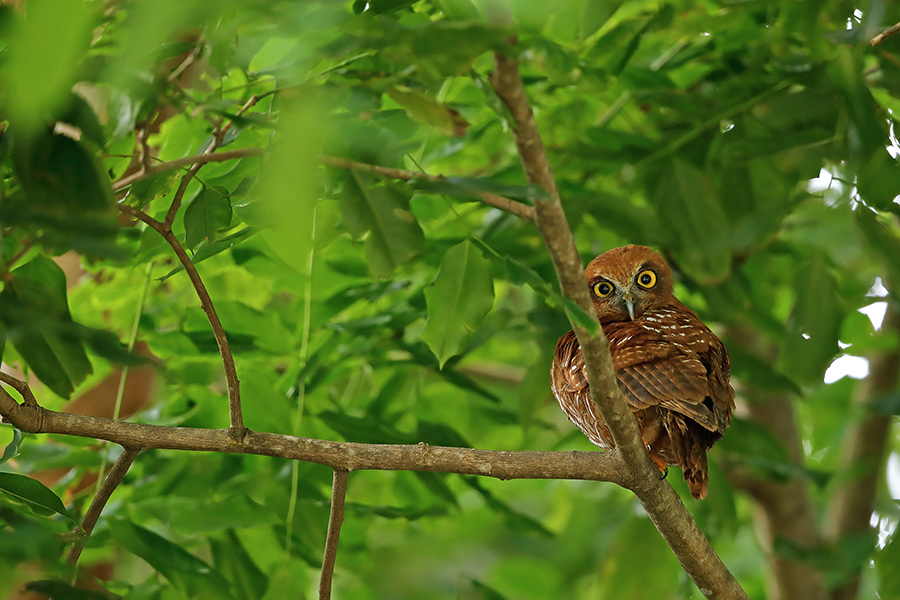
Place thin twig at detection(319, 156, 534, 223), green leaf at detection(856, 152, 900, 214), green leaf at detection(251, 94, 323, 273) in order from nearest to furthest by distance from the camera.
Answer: green leaf at detection(251, 94, 323, 273) < thin twig at detection(319, 156, 534, 223) < green leaf at detection(856, 152, 900, 214)

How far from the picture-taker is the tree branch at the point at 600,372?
776mm

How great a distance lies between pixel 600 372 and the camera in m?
0.98

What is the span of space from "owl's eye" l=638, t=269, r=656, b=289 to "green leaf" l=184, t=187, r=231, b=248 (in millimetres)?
1047

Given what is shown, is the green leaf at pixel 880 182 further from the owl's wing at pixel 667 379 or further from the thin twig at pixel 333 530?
the thin twig at pixel 333 530

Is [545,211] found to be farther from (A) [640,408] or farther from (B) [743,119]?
(B) [743,119]

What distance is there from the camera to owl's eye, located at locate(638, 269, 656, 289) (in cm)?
174

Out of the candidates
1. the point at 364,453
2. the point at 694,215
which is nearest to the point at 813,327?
the point at 694,215

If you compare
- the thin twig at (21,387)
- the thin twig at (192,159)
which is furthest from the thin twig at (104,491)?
the thin twig at (192,159)

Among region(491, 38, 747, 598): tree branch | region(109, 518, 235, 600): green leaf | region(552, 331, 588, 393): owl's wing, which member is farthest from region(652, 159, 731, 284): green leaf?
region(109, 518, 235, 600): green leaf

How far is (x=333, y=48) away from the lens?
2.15ft

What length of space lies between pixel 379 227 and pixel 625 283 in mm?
954

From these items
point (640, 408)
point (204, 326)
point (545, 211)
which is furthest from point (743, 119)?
point (204, 326)

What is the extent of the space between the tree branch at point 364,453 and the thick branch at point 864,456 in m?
2.12

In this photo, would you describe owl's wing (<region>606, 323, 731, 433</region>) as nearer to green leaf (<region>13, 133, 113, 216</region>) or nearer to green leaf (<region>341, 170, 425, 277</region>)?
green leaf (<region>341, 170, 425, 277</region>)
